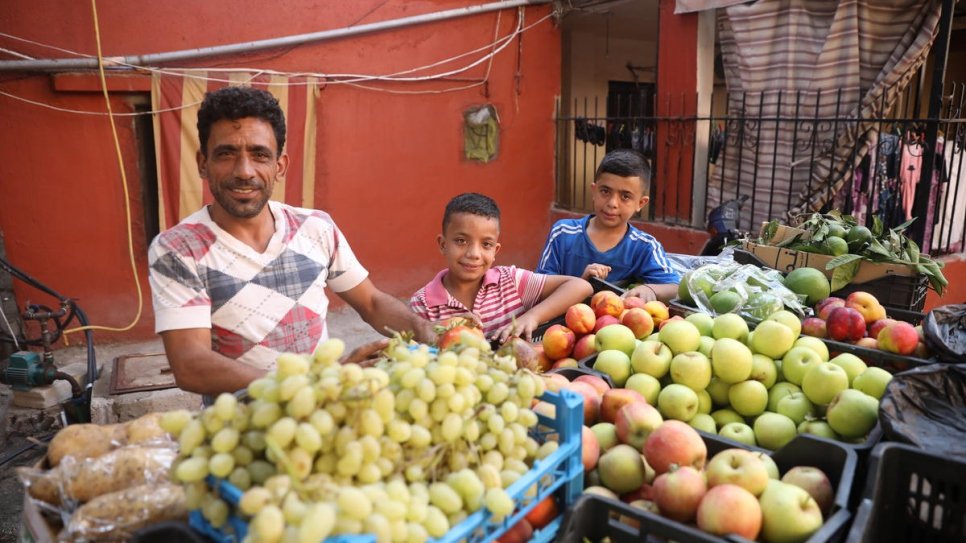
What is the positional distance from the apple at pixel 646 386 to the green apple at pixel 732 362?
7.9 inches

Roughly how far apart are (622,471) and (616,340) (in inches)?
29.0

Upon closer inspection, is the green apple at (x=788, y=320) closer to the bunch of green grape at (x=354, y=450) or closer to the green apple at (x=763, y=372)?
the green apple at (x=763, y=372)

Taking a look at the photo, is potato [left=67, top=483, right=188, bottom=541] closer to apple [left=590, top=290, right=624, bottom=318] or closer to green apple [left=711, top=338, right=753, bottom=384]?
green apple [left=711, top=338, right=753, bottom=384]

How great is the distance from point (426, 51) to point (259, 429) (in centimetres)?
644

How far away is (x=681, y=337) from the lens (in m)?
2.05

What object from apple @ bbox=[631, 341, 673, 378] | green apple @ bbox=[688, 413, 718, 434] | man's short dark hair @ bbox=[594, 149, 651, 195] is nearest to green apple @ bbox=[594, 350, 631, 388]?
apple @ bbox=[631, 341, 673, 378]

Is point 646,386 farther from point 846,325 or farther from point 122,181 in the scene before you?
point 122,181

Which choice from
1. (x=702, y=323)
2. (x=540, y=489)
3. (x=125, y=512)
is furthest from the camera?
(x=702, y=323)

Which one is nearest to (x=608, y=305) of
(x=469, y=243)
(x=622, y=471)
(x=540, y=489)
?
(x=469, y=243)

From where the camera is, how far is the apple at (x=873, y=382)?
6.07 ft

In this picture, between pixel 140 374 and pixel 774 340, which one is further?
pixel 140 374

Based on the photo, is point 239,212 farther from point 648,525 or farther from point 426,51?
point 426,51

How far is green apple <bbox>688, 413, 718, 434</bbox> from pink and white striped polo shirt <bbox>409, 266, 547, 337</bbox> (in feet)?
3.07

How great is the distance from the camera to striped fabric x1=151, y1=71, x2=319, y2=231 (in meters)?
5.57
